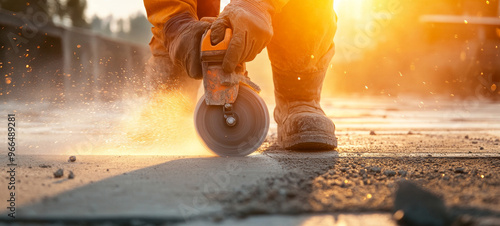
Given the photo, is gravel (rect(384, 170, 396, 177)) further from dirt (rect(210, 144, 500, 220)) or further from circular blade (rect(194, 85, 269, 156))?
circular blade (rect(194, 85, 269, 156))

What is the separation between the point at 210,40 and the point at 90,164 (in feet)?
2.75

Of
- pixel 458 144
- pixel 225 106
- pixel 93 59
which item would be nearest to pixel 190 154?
pixel 225 106

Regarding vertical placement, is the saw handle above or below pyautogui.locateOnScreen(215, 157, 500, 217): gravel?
above

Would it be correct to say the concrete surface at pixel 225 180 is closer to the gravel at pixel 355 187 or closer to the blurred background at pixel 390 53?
the gravel at pixel 355 187

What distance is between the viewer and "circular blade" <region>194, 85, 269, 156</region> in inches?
97.2

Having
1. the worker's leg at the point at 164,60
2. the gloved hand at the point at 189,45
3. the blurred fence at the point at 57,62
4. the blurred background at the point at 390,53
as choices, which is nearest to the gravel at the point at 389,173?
the gloved hand at the point at 189,45

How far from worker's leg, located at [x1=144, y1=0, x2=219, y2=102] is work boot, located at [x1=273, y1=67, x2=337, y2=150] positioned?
65 centimetres

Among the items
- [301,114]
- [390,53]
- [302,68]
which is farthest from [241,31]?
[390,53]

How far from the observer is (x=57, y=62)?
8.45 meters

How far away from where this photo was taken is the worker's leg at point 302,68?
2740 millimetres

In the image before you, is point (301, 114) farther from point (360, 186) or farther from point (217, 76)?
point (360, 186)

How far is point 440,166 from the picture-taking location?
7.09ft

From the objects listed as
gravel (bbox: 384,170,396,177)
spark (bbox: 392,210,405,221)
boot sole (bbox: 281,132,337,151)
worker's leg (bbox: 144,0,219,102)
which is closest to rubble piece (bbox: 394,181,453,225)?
spark (bbox: 392,210,405,221)

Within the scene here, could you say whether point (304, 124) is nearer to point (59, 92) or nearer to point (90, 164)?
point (90, 164)
